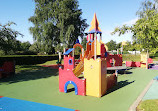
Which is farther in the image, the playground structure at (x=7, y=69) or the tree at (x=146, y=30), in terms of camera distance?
the playground structure at (x=7, y=69)

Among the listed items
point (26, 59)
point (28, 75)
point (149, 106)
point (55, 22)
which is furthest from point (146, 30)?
point (55, 22)

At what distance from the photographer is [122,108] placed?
5.82 meters

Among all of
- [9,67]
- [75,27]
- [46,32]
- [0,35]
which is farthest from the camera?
[75,27]

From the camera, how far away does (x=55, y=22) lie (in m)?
30.1

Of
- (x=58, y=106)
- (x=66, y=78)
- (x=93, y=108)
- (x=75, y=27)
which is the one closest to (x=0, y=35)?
(x=66, y=78)

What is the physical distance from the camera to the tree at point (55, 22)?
28.4 meters

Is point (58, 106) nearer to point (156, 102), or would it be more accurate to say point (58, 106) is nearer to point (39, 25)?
point (156, 102)

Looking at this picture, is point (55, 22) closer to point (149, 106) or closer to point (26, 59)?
point (26, 59)

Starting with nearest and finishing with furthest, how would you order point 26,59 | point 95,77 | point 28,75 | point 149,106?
point 149,106 → point 95,77 → point 28,75 → point 26,59

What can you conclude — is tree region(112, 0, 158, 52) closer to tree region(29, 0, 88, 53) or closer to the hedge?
the hedge

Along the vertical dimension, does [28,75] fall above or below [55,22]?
below

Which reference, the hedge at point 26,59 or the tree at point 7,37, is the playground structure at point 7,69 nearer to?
the tree at point 7,37

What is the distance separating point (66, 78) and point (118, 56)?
39.2 ft

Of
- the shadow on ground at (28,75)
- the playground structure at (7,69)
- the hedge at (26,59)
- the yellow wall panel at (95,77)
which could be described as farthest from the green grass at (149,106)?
the hedge at (26,59)
